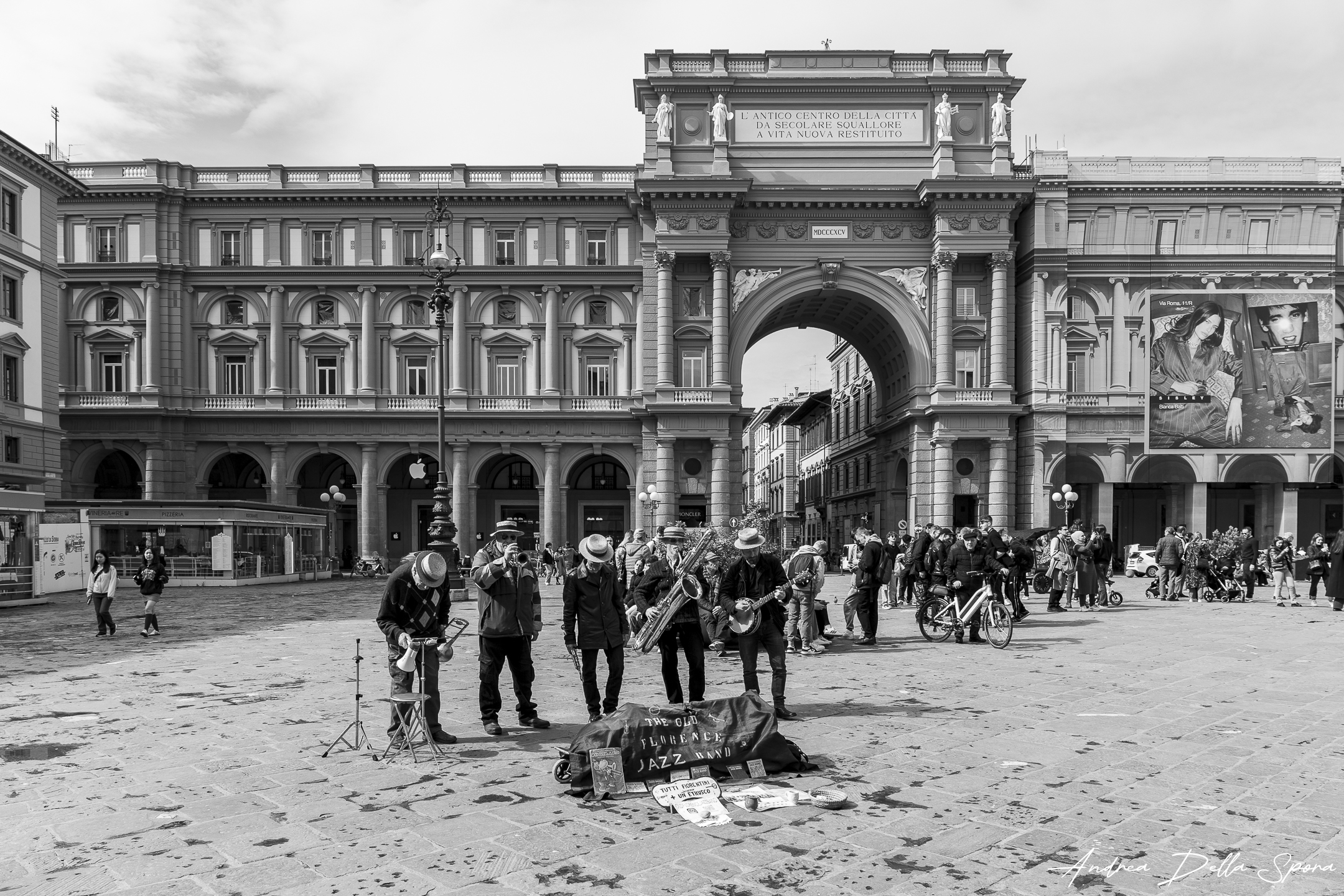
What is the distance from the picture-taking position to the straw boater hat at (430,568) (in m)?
8.52

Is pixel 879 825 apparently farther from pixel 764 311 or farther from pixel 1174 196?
pixel 1174 196

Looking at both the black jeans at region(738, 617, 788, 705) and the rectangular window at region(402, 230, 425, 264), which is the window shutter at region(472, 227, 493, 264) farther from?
the black jeans at region(738, 617, 788, 705)

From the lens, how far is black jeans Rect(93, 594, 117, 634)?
17.7 metres

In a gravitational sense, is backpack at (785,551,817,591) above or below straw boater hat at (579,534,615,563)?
below

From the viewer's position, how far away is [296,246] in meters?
45.2

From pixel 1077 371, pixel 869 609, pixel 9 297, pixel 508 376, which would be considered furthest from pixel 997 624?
pixel 9 297

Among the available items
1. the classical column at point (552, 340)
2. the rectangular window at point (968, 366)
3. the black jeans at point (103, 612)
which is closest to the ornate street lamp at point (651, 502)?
the classical column at point (552, 340)

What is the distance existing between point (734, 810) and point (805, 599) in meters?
8.52

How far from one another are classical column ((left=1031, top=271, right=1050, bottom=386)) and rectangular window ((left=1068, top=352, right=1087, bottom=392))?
4.08 ft

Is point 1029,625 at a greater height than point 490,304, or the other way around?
point 490,304

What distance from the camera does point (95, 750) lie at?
8.82 m

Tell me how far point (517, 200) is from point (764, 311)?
1161cm

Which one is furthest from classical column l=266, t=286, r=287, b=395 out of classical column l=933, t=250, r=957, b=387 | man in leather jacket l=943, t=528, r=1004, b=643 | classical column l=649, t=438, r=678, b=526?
man in leather jacket l=943, t=528, r=1004, b=643

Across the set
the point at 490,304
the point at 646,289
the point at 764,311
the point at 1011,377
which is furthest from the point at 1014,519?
the point at 490,304
